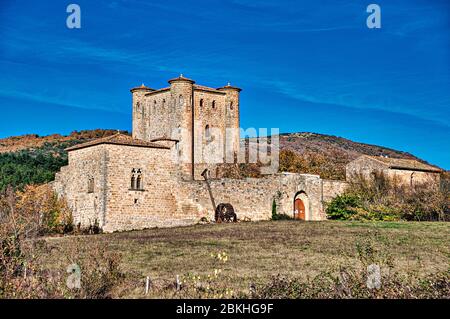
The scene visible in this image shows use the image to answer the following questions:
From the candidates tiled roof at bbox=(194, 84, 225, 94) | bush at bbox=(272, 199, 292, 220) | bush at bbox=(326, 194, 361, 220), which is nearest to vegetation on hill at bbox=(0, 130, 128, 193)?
tiled roof at bbox=(194, 84, 225, 94)

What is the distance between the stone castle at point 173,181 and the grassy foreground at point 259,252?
4.04m

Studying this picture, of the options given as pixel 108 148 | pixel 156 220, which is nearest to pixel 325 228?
pixel 156 220

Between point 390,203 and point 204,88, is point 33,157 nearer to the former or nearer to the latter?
point 204,88

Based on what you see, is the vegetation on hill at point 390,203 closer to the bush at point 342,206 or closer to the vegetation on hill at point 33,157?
the bush at point 342,206

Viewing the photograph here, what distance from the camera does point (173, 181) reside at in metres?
32.6

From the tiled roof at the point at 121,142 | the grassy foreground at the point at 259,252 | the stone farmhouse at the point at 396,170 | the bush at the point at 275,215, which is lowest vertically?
the grassy foreground at the point at 259,252

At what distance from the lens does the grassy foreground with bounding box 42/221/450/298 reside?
48.0 feet

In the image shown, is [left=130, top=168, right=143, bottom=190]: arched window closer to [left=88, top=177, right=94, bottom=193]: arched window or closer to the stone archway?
[left=88, top=177, right=94, bottom=193]: arched window

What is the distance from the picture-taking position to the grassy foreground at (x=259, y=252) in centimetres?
1464

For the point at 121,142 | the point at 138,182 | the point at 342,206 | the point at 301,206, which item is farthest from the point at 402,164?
the point at 121,142

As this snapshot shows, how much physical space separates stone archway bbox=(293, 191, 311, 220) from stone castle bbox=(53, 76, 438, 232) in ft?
0.19

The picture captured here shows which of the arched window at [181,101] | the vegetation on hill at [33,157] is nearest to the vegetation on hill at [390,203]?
the arched window at [181,101]
